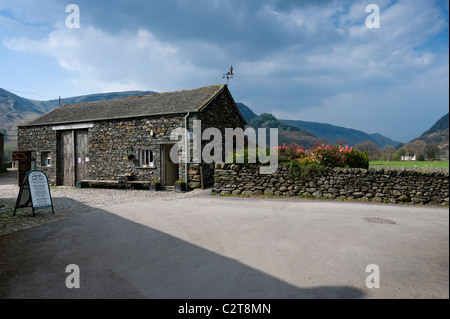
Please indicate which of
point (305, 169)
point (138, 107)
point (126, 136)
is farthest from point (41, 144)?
point (305, 169)

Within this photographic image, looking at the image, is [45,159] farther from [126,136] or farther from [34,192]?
[34,192]

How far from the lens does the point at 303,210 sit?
757 cm

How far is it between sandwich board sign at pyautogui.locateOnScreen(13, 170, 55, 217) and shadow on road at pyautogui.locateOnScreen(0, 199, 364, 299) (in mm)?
2197

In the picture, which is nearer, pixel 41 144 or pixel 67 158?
pixel 67 158

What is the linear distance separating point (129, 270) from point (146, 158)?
Result: 446 inches

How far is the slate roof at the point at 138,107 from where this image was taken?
1389 centimetres

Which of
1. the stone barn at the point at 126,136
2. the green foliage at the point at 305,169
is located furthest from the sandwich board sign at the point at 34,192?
the green foliage at the point at 305,169

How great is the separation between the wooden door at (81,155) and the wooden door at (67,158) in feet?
1.20

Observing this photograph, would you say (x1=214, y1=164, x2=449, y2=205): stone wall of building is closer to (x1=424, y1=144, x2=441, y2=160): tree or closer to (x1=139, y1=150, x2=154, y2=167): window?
(x1=139, y1=150, x2=154, y2=167): window

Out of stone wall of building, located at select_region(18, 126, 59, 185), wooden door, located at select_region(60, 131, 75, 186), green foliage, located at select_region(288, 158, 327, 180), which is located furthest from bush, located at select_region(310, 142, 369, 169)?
stone wall of building, located at select_region(18, 126, 59, 185)

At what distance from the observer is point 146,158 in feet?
47.1

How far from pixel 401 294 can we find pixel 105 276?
11.9ft
